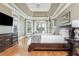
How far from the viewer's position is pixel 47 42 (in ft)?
13.1

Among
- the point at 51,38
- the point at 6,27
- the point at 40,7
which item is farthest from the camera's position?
the point at 51,38

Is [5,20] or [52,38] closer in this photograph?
[5,20]

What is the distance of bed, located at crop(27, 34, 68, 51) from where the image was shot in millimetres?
3800

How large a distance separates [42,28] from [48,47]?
29.8 inches

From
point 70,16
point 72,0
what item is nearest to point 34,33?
point 70,16

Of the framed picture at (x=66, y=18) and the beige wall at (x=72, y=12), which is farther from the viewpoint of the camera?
the framed picture at (x=66, y=18)

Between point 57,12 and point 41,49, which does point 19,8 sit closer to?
point 57,12

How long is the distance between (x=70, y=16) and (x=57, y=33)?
0.65 m

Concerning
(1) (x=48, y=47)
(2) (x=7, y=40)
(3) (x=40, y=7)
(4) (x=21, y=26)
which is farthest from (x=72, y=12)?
(2) (x=7, y=40)

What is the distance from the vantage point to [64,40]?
374cm

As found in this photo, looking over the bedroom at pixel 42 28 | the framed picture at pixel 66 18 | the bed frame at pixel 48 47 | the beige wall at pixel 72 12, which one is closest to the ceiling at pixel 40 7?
the bedroom at pixel 42 28

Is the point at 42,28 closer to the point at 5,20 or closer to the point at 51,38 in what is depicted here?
the point at 51,38

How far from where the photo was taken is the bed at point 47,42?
380cm

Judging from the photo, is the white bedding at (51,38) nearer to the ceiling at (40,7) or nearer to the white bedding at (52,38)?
the white bedding at (52,38)
